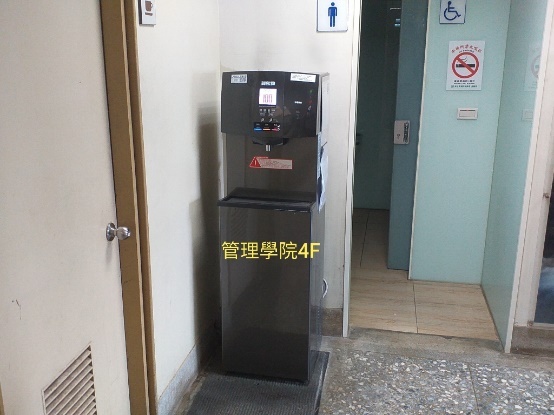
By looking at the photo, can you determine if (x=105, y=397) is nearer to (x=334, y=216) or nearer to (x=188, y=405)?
(x=188, y=405)

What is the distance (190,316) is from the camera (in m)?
2.47

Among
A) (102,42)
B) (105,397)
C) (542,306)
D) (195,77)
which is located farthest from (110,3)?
(542,306)

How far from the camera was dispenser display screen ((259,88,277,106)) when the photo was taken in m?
2.21

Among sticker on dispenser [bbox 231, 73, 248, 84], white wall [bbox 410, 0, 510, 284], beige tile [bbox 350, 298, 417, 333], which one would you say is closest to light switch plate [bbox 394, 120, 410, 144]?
white wall [bbox 410, 0, 510, 284]

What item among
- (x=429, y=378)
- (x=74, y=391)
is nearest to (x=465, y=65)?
(x=429, y=378)

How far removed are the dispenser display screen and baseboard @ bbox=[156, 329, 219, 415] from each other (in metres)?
1.31

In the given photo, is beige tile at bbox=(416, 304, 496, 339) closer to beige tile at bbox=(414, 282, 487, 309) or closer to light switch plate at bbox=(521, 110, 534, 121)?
beige tile at bbox=(414, 282, 487, 309)

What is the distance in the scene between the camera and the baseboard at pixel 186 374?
2.19m

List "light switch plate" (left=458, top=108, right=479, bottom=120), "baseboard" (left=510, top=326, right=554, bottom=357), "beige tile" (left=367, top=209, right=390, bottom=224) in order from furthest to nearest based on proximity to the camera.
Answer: "beige tile" (left=367, top=209, right=390, bottom=224) < "light switch plate" (left=458, top=108, right=479, bottom=120) < "baseboard" (left=510, top=326, right=554, bottom=357)

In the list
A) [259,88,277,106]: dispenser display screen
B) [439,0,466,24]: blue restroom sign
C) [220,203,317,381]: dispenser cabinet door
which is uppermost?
[439,0,466,24]: blue restroom sign

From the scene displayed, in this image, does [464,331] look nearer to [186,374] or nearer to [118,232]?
[186,374]

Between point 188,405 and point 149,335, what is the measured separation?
1.86ft

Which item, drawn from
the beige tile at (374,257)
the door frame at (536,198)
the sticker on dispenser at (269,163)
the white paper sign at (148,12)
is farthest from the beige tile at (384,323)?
the white paper sign at (148,12)

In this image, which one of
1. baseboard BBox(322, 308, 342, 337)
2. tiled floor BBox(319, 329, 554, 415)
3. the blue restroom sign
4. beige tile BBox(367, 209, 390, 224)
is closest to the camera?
tiled floor BBox(319, 329, 554, 415)
